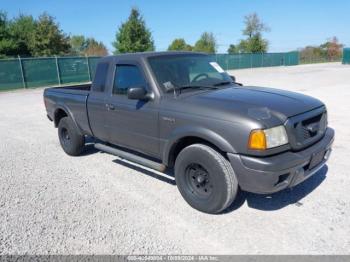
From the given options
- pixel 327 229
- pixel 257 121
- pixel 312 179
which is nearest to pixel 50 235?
pixel 257 121

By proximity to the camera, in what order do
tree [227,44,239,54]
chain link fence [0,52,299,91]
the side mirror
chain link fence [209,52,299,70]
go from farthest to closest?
1. tree [227,44,239,54]
2. chain link fence [209,52,299,70]
3. chain link fence [0,52,299,91]
4. the side mirror

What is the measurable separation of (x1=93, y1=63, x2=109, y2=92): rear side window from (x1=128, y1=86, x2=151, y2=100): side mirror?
1179 mm

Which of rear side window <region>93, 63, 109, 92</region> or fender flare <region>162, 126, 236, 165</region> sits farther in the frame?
rear side window <region>93, 63, 109, 92</region>

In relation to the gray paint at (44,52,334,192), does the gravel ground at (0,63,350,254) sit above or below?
below

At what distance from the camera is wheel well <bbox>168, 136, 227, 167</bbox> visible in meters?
3.62

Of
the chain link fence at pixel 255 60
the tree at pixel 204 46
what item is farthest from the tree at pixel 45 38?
the tree at pixel 204 46

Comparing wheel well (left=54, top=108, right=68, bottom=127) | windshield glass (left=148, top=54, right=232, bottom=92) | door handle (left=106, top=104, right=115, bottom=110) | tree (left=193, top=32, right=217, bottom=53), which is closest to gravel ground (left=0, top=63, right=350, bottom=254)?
door handle (left=106, top=104, right=115, bottom=110)

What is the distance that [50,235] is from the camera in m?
3.42

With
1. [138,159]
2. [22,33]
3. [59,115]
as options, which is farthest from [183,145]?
[22,33]

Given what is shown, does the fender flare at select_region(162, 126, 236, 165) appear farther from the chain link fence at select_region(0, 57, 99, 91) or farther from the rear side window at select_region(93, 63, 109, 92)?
the chain link fence at select_region(0, 57, 99, 91)

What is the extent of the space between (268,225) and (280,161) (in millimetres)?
764

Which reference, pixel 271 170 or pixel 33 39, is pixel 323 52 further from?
pixel 271 170

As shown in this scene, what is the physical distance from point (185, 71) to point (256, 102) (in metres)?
1.26

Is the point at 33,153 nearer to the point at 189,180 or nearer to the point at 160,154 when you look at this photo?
the point at 160,154
